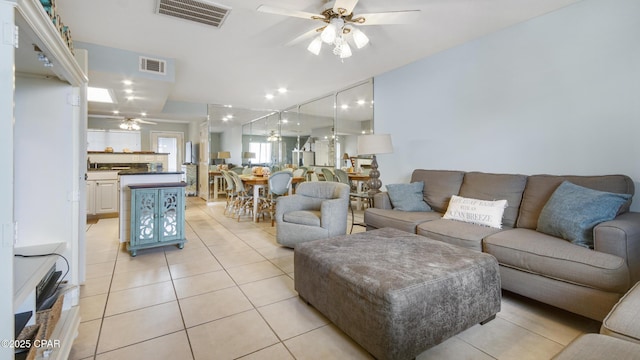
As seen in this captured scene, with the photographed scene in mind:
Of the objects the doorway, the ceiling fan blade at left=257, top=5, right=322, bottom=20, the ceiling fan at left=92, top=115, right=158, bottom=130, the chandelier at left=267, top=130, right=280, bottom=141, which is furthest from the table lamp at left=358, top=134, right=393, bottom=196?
the doorway

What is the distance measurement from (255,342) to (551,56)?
3.62 m

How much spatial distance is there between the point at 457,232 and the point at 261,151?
21.7ft

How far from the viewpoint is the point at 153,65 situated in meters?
3.94

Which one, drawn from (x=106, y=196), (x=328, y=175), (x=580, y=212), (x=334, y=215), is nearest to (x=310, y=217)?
(x=334, y=215)

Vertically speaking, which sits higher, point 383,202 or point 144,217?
point 383,202

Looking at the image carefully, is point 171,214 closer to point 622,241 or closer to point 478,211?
point 478,211


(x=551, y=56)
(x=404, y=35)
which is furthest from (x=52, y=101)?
(x=551, y=56)

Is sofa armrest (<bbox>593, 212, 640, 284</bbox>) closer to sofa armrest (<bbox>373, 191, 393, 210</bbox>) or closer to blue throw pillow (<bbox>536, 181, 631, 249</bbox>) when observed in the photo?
blue throw pillow (<bbox>536, 181, 631, 249</bbox>)

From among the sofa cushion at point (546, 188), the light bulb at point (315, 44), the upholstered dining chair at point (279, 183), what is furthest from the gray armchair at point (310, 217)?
the sofa cushion at point (546, 188)

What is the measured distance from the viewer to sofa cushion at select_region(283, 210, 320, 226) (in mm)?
3232

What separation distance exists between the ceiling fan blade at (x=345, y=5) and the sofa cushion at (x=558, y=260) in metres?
2.18

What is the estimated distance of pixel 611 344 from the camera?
0.91 meters

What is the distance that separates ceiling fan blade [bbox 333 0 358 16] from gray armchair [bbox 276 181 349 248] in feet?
6.03

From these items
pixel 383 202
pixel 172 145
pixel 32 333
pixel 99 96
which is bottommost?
pixel 32 333
